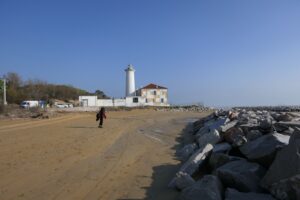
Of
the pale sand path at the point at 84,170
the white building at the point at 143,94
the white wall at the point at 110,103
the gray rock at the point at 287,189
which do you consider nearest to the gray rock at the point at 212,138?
the pale sand path at the point at 84,170

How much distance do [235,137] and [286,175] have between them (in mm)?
3799

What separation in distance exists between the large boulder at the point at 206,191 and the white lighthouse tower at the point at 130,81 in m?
65.2

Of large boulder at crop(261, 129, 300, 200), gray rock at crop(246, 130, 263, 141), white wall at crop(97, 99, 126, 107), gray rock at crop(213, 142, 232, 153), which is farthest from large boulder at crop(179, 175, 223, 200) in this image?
white wall at crop(97, 99, 126, 107)

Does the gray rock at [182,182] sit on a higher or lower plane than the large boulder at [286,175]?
lower

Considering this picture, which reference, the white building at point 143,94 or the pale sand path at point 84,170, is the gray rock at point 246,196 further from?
the white building at point 143,94

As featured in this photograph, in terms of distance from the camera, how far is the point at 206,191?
18.3 feet

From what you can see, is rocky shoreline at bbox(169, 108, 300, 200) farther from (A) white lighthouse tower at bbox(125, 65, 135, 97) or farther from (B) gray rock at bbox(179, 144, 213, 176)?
(A) white lighthouse tower at bbox(125, 65, 135, 97)

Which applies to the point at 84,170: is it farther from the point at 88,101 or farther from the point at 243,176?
the point at 88,101

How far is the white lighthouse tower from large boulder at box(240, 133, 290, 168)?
209 ft

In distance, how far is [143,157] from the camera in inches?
425

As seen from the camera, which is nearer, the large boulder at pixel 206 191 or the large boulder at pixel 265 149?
the large boulder at pixel 206 191

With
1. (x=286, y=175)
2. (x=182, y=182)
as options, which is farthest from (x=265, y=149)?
(x=182, y=182)

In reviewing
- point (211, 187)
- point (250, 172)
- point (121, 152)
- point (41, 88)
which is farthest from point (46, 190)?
point (41, 88)

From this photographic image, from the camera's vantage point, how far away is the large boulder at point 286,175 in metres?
4.99
